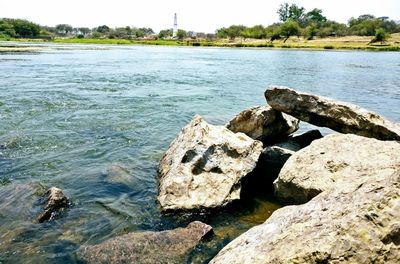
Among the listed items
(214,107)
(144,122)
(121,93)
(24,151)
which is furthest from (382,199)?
(121,93)

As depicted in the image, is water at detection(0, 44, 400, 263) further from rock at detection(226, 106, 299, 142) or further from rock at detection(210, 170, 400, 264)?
rock at detection(226, 106, 299, 142)

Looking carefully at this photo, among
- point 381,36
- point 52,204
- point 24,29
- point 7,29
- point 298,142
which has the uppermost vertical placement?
point 24,29

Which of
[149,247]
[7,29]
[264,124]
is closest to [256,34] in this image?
[7,29]

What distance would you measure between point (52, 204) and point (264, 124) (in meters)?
6.57

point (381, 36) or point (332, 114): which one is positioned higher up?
point (381, 36)

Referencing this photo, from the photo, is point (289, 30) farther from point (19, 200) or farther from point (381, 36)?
point (19, 200)

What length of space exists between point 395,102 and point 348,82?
10.4 meters

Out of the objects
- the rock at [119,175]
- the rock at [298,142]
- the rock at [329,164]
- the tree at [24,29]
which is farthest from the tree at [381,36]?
the tree at [24,29]

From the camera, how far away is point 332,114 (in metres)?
11.0

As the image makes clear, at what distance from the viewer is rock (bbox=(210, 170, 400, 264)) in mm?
4344

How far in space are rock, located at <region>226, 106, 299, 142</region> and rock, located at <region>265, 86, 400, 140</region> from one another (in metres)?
0.44

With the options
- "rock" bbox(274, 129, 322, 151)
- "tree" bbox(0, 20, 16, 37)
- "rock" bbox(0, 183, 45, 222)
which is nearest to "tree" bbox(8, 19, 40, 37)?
"tree" bbox(0, 20, 16, 37)

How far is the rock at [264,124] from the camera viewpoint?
1198 cm

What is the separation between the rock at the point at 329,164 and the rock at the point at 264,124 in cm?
281
